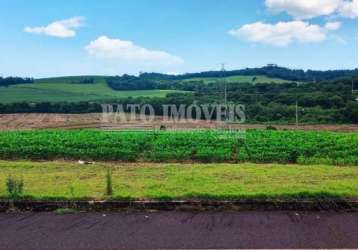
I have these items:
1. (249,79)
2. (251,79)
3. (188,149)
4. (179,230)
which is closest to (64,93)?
(249,79)

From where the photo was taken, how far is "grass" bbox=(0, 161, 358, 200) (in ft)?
30.7

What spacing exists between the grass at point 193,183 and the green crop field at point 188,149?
Result: 6064 mm

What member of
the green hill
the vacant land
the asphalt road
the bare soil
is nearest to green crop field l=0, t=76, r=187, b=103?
the vacant land

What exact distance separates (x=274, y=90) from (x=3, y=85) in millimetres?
61408

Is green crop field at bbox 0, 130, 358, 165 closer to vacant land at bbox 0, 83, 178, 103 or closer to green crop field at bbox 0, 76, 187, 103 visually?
green crop field at bbox 0, 76, 187, 103

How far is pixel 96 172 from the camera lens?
1462cm

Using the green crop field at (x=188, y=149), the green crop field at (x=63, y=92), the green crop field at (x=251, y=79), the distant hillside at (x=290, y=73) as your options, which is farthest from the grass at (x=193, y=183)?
the distant hillside at (x=290, y=73)

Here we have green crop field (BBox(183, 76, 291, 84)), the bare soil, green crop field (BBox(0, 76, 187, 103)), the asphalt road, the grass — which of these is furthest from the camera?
green crop field (BBox(183, 76, 291, 84))

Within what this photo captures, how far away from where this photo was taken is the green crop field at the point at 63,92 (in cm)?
8150

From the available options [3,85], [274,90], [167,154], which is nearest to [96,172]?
[167,154]

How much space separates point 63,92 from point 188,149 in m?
71.5

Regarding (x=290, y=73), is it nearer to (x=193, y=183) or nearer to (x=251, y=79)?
(x=251, y=79)

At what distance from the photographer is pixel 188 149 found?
2214cm

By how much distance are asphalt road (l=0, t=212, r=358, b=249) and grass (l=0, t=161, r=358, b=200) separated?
89 cm
